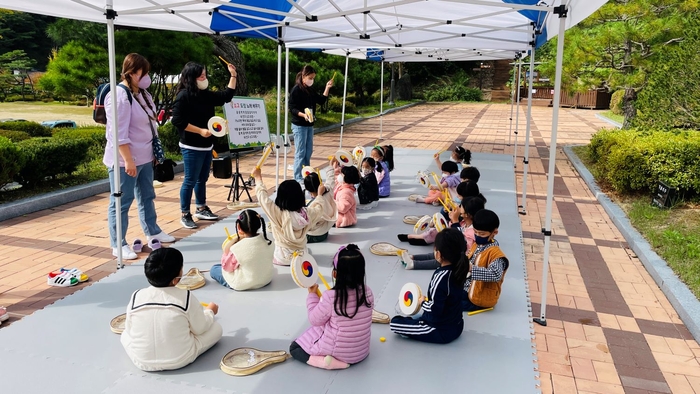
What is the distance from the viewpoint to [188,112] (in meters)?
4.86

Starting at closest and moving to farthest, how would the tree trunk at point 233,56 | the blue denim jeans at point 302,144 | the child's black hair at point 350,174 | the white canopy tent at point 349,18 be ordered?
the white canopy tent at point 349,18, the child's black hair at point 350,174, the blue denim jeans at point 302,144, the tree trunk at point 233,56

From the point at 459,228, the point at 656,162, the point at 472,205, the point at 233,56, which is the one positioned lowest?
the point at 459,228

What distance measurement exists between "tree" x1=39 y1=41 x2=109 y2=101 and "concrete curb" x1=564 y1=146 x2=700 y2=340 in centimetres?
805

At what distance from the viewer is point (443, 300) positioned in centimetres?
283

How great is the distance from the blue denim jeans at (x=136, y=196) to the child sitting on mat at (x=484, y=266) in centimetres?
287

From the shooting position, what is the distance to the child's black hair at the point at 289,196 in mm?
3754

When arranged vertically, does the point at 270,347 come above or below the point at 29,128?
below

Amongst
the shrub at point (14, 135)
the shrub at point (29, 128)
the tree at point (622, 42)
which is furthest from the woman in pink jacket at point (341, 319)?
the shrub at point (29, 128)

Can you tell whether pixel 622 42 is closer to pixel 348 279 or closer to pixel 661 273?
pixel 661 273

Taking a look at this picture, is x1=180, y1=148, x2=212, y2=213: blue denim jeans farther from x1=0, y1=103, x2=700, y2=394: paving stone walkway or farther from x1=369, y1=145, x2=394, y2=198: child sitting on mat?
x1=369, y1=145, x2=394, y2=198: child sitting on mat

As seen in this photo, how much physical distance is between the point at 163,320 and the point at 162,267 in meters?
0.27

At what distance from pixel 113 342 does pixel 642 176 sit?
6.59 metres

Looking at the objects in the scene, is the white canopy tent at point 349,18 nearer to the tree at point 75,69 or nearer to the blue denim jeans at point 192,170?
the blue denim jeans at point 192,170

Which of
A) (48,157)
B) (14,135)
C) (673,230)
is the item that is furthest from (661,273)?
(14,135)
